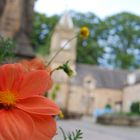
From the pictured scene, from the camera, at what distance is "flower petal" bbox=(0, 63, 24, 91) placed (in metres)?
0.82

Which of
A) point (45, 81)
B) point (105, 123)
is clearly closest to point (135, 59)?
point (105, 123)

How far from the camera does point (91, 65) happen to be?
5378 cm

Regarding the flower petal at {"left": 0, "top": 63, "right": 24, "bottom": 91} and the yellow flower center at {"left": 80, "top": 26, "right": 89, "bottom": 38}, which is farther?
the yellow flower center at {"left": 80, "top": 26, "right": 89, "bottom": 38}

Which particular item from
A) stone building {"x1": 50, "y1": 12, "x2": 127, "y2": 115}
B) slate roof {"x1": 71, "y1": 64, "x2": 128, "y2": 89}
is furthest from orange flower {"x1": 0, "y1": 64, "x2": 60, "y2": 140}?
slate roof {"x1": 71, "y1": 64, "x2": 128, "y2": 89}

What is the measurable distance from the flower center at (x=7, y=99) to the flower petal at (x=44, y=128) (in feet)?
0.17

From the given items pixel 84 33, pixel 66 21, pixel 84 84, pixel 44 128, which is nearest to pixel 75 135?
pixel 44 128

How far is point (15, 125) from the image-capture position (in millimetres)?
772

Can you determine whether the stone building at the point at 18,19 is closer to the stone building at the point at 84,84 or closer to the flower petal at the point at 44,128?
the flower petal at the point at 44,128

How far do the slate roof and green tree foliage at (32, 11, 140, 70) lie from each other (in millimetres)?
1825

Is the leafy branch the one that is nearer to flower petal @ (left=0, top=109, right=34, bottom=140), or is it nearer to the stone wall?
flower petal @ (left=0, top=109, right=34, bottom=140)

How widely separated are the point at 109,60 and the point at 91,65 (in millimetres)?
3495

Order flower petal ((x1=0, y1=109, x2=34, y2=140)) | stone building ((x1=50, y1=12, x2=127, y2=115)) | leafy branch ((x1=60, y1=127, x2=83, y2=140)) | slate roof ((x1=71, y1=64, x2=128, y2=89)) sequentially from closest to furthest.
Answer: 1. flower petal ((x1=0, y1=109, x2=34, y2=140))
2. leafy branch ((x1=60, y1=127, x2=83, y2=140))
3. stone building ((x1=50, y1=12, x2=127, y2=115))
4. slate roof ((x1=71, y1=64, x2=128, y2=89))

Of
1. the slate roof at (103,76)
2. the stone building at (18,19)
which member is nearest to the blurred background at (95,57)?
the slate roof at (103,76)

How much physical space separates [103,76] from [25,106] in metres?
52.9
